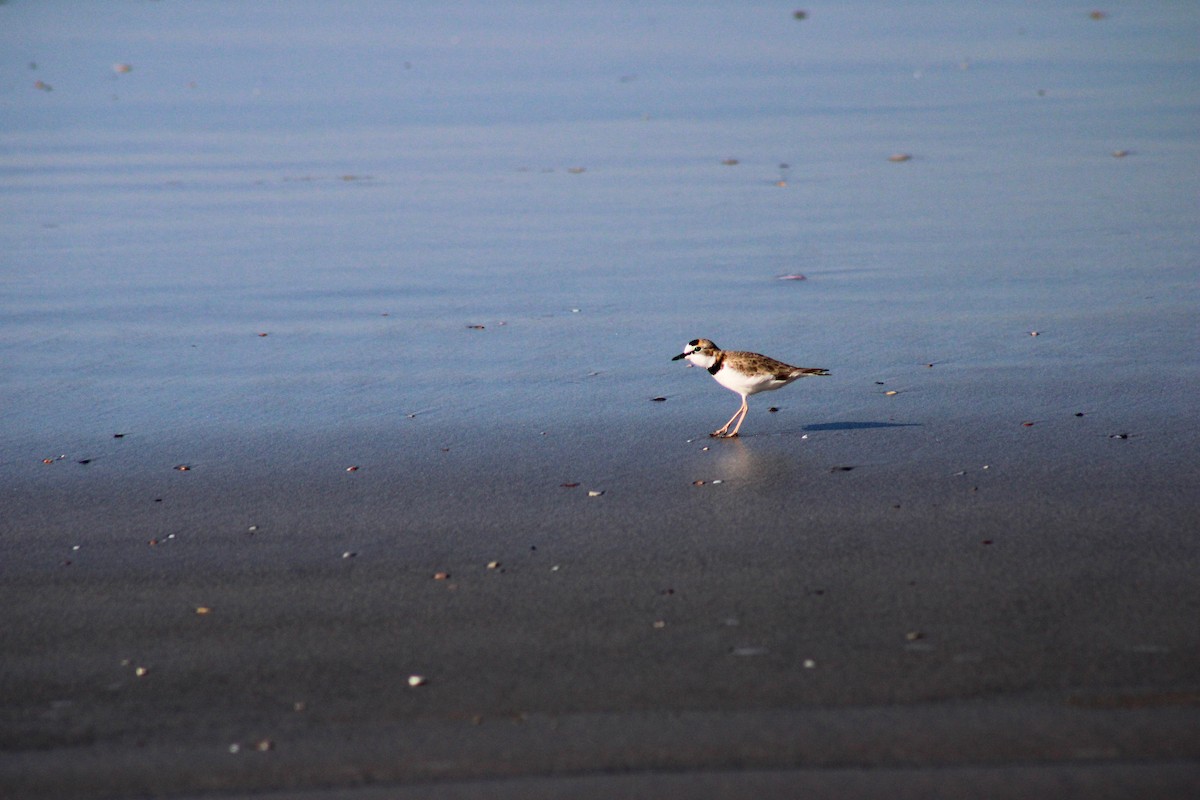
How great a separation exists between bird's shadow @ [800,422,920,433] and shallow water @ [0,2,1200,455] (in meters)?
0.13

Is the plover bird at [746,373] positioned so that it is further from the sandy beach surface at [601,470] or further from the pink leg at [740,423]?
the sandy beach surface at [601,470]

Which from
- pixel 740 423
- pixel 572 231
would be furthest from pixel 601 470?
pixel 572 231

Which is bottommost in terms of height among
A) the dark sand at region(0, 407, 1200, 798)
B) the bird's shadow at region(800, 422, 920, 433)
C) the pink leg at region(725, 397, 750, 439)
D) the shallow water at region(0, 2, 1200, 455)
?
the dark sand at region(0, 407, 1200, 798)

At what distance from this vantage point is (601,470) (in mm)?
6547

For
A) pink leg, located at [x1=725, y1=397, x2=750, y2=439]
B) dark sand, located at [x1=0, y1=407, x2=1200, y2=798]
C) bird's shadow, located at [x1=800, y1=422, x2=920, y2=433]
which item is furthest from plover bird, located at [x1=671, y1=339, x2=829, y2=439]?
dark sand, located at [x1=0, y1=407, x2=1200, y2=798]

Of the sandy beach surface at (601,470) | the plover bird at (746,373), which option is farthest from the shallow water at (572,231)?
the plover bird at (746,373)

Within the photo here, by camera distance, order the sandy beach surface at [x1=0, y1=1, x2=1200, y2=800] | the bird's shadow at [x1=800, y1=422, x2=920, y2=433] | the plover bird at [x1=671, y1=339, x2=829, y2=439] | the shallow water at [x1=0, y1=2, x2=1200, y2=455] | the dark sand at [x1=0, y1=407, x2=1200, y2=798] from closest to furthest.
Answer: the dark sand at [x1=0, y1=407, x2=1200, y2=798] → the sandy beach surface at [x1=0, y1=1, x2=1200, y2=800] → the bird's shadow at [x1=800, y1=422, x2=920, y2=433] → the plover bird at [x1=671, y1=339, x2=829, y2=439] → the shallow water at [x1=0, y1=2, x2=1200, y2=455]

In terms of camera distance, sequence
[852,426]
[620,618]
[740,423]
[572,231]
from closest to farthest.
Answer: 1. [620,618]
2. [852,426]
3. [740,423]
4. [572,231]

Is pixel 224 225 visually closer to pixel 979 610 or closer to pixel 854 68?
pixel 979 610

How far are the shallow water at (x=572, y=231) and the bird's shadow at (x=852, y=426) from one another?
133 millimetres

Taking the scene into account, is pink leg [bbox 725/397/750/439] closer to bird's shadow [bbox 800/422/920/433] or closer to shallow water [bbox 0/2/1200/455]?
shallow water [bbox 0/2/1200/455]

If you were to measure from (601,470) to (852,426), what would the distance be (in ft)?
4.89

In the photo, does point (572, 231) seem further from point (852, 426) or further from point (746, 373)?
point (852, 426)

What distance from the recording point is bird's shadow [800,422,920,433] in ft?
23.4
